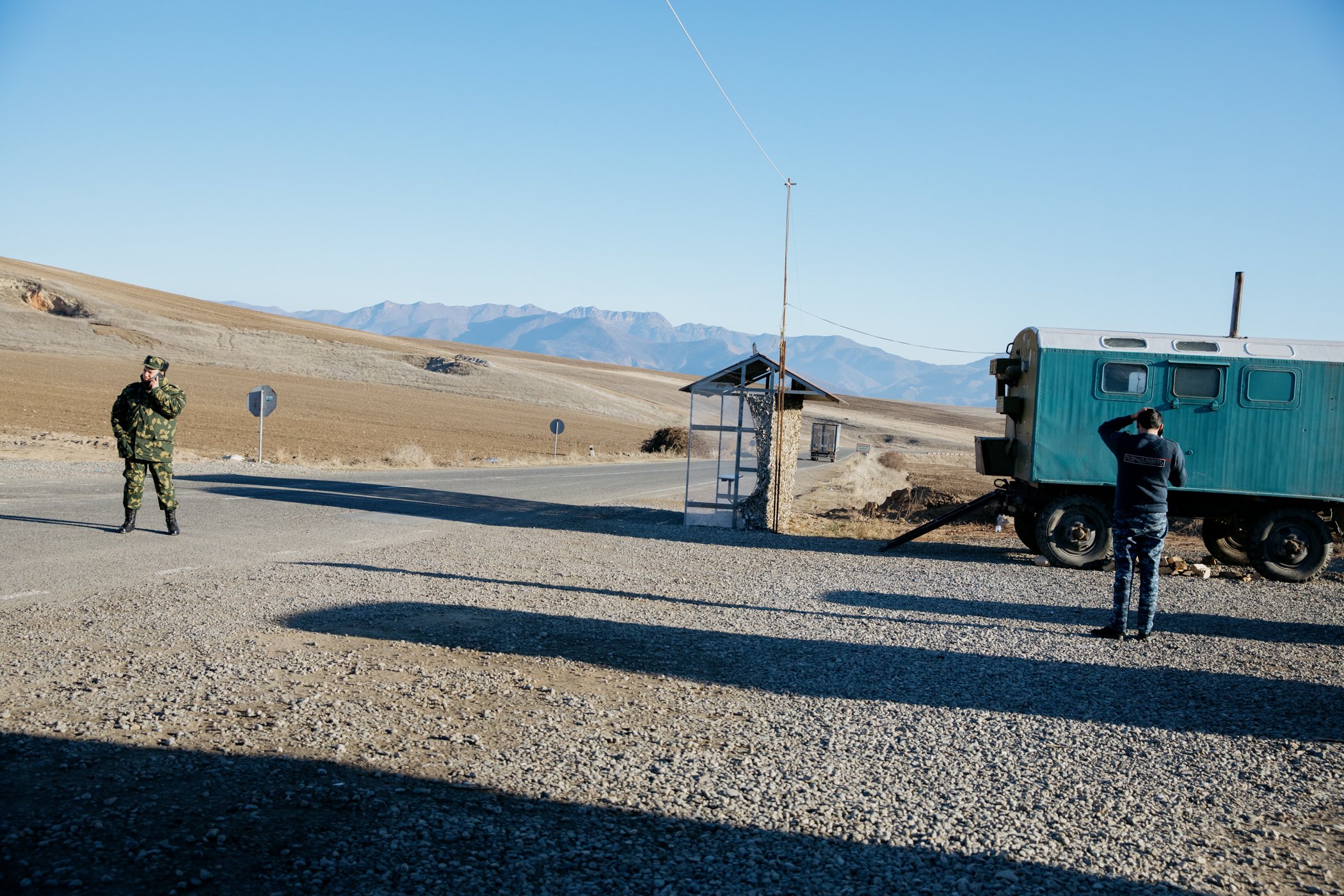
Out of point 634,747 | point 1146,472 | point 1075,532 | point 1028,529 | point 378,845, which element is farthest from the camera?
point 1028,529

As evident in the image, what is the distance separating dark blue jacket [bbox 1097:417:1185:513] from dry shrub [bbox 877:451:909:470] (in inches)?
1461

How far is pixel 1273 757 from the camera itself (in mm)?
5652

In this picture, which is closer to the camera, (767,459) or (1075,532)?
(1075,532)

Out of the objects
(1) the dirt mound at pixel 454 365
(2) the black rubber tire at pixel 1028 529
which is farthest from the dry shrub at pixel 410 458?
(1) the dirt mound at pixel 454 365

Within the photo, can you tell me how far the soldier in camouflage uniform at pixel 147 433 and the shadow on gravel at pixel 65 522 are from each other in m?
0.41

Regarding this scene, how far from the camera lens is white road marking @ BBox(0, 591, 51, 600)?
787cm

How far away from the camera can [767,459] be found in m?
17.7

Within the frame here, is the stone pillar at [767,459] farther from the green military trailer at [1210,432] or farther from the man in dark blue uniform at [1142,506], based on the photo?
the man in dark blue uniform at [1142,506]

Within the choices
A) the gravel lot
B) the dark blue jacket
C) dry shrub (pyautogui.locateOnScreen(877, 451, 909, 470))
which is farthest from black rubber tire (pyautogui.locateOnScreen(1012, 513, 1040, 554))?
dry shrub (pyautogui.locateOnScreen(877, 451, 909, 470))

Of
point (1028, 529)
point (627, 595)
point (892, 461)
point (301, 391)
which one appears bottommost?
point (892, 461)

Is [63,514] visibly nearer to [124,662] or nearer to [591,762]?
[124,662]

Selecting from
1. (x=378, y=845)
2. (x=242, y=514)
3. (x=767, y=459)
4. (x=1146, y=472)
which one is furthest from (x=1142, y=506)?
(x=242, y=514)

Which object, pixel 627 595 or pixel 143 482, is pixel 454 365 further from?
pixel 627 595

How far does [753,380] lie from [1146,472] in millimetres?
10491
